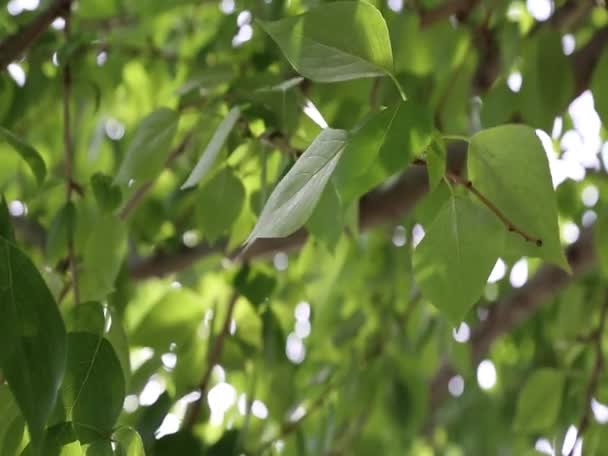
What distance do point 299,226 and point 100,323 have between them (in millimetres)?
177

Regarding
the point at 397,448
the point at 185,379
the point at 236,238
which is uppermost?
the point at 236,238

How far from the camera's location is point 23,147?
23.1 inches

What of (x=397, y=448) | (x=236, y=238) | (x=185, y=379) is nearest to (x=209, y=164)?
(x=236, y=238)

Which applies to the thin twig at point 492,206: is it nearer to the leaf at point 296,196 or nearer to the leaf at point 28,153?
the leaf at point 296,196

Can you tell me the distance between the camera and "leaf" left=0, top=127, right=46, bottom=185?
562 millimetres

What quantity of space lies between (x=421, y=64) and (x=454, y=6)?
12cm

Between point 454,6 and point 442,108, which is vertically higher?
point 454,6

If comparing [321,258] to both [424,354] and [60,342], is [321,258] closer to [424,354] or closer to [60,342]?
[424,354]

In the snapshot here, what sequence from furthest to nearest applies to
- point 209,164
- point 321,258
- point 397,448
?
point 397,448 < point 321,258 < point 209,164

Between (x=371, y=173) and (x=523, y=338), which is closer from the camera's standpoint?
(x=371, y=173)

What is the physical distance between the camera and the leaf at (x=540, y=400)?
899 millimetres

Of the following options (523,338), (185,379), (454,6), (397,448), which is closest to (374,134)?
(185,379)

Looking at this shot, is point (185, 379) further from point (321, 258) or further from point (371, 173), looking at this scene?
point (371, 173)

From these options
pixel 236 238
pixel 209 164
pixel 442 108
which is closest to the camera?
pixel 209 164
